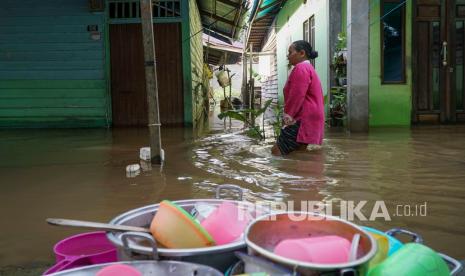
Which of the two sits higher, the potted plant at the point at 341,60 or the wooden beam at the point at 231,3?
the wooden beam at the point at 231,3

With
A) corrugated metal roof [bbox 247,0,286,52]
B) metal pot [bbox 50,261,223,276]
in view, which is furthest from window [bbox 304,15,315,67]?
metal pot [bbox 50,261,223,276]

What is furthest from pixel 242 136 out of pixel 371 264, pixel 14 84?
pixel 371 264

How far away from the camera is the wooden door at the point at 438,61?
9.28 m

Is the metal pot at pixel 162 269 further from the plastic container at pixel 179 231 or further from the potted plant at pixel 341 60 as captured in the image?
the potted plant at pixel 341 60

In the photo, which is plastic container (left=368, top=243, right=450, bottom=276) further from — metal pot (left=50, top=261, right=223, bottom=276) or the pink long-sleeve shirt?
the pink long-sleeve shirt

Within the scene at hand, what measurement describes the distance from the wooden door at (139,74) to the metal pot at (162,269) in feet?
29.7

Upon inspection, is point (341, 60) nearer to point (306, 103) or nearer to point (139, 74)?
point (139, 74)

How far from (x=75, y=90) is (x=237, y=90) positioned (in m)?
24.0

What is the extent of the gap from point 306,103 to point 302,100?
9 centimetres

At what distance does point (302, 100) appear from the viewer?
5.23m

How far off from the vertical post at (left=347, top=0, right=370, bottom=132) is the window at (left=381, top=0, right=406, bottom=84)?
1.15 metres

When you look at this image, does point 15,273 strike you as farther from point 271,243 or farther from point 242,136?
point 242,136

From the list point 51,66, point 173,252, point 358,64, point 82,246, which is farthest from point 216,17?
point 173,252

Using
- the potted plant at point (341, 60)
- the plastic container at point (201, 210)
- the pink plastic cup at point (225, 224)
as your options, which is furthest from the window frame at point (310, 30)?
the pink plastic cup at point (225, 224)
